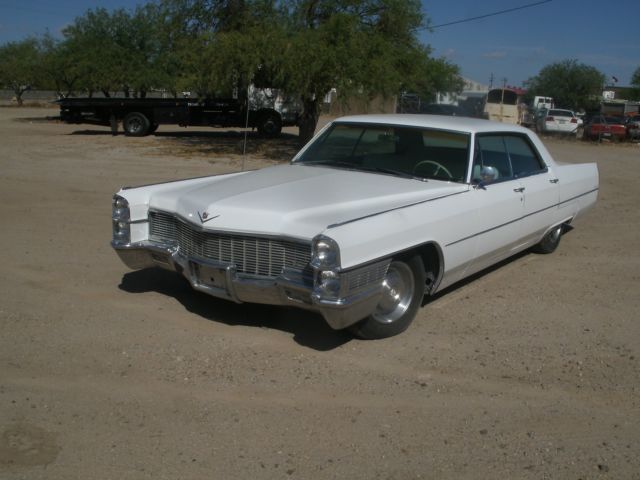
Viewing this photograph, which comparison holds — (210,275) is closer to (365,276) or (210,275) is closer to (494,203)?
(365,276)

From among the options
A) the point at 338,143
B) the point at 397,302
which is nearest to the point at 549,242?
the point at 338,143

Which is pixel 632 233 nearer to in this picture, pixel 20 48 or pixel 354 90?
pixel 354 90

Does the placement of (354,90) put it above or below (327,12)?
below

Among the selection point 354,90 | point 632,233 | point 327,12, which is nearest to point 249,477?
point 632,233

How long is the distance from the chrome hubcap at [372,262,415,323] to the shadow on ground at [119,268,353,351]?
302 mm

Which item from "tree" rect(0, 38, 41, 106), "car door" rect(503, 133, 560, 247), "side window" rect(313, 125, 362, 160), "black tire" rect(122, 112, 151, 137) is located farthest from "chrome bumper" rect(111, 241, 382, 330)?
"tree" rect(0, 38, 41, 106)

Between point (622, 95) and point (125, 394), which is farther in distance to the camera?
point (622, 95)

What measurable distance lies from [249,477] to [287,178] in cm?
296

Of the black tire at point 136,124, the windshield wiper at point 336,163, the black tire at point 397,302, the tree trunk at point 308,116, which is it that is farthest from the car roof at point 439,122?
the black tire at point 136,124

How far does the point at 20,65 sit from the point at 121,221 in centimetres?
4846

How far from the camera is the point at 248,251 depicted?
4664mm

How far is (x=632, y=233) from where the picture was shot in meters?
9.10

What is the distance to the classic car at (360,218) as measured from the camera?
445 centimetres

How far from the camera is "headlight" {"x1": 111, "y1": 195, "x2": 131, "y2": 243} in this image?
542cm
